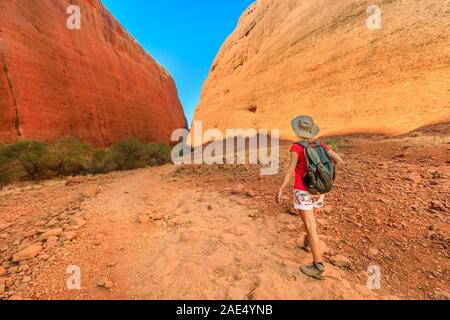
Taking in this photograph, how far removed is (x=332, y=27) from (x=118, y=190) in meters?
14.6

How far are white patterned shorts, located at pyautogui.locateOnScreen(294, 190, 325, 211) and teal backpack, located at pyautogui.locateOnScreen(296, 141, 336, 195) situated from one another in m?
0.07

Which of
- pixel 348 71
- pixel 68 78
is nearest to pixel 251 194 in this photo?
pixel 348 71

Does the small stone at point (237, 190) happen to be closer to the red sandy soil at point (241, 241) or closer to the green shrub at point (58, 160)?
the red sandy soil at point (241, 241)

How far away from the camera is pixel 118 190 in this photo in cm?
557

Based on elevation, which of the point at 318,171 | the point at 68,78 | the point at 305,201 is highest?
the point at 68,78

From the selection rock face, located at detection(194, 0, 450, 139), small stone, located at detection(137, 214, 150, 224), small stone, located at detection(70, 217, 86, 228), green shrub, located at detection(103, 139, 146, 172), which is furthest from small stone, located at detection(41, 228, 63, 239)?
rock face, located at detection(194, 0, 450, 139)

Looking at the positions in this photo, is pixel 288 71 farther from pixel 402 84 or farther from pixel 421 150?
pixel 421 150

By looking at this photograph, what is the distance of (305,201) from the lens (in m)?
2.05

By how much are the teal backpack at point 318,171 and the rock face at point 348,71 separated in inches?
325

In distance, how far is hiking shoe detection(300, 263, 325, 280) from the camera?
194cm

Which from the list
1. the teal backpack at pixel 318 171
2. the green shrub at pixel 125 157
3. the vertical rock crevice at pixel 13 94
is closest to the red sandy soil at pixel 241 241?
the teal backpack at pixel 318 171

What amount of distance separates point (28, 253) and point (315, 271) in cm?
309

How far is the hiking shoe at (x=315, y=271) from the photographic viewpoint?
76.2 inches

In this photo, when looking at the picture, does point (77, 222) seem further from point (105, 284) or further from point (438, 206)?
point (438, 206)
